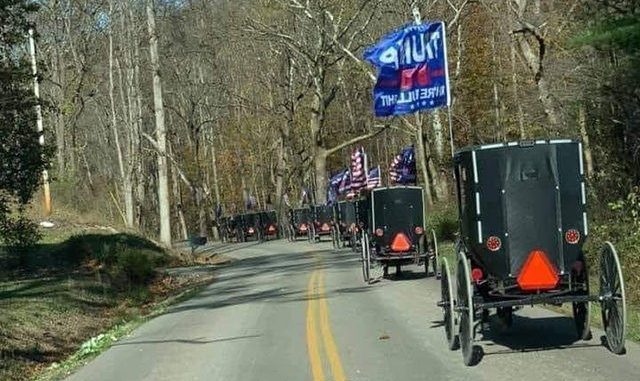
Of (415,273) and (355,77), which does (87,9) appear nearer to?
(355,77)

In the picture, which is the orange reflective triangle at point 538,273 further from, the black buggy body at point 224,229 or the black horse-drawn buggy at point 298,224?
the black buggy body at point 224,229

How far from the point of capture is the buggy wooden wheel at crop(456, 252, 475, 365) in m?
9.84

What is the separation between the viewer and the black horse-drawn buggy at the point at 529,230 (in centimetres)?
996

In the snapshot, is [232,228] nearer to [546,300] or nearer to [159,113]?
[159,113]

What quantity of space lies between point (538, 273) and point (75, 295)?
15.9 m

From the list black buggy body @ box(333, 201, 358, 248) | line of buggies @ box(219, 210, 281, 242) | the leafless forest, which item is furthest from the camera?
line of buggies @ box(219, 210, 281, 242)

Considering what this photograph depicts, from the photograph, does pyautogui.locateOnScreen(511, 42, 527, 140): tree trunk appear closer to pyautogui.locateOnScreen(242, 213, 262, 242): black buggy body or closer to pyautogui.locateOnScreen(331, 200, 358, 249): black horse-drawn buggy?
pyautogui.locateOnScreen(331, 200, 358, 249): black horse-drawn buggy

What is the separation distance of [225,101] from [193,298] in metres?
50.8

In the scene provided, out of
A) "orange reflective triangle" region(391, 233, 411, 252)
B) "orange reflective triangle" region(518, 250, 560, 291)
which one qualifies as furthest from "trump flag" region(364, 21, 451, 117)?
"orange reflective triangle" region(518, 250, 560, 291)

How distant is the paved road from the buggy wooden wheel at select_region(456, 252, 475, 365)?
0.66 ft

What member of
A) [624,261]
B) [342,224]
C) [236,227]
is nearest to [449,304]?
[624,261]

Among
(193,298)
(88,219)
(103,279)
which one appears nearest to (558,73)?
(193,298)

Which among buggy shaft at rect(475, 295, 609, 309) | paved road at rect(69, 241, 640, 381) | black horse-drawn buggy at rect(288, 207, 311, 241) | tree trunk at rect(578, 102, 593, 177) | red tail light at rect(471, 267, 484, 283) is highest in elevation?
tree trunk at rect(578, 102, 593, 177)

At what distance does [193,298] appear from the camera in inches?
899
